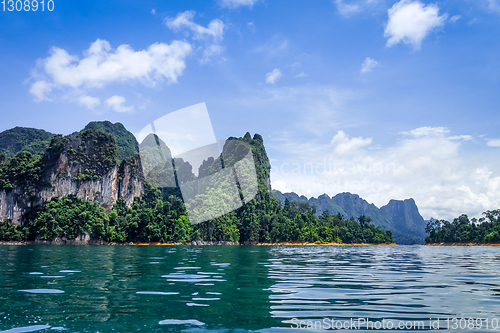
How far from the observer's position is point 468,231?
126 meters

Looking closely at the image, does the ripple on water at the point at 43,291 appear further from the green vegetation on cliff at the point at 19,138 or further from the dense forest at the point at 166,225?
the green vegetation on cliff at the point at 19,138

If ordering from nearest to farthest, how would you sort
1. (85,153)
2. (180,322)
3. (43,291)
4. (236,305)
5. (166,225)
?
(180,322) < (236,305) < (43,291) < (166,225) < (85,153)

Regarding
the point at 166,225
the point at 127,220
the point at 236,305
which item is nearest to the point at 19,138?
the point at 127,220

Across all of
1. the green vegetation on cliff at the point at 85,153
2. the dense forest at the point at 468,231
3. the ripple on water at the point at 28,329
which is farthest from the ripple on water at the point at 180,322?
the dense forest at the point at 468,231

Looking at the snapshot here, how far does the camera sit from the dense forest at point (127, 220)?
8625cm

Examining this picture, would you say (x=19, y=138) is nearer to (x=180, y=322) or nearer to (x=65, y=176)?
(x=65, y=176)

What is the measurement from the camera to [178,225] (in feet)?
331

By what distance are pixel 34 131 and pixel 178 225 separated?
448ft

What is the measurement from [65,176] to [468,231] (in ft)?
461

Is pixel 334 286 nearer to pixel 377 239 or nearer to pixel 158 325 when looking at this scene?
pixel 158 325

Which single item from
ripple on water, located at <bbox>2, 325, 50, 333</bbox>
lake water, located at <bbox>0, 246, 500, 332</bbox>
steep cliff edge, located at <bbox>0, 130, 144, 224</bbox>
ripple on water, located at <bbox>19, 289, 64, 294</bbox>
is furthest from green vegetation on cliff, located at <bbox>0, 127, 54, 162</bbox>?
ripple on water, located at <bbox>2, 325, 50, 333</bbox>

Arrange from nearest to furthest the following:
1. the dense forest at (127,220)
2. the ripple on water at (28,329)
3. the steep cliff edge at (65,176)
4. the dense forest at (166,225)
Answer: the ripple on water at (28,329) < the dense forest at (166,225) < the dense forest at (127,220) < the steep cliff edge at (65,176)

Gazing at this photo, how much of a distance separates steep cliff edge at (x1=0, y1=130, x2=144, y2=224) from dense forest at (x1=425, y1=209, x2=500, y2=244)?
122 metres

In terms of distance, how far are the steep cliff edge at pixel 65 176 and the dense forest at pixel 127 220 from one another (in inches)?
11.9
